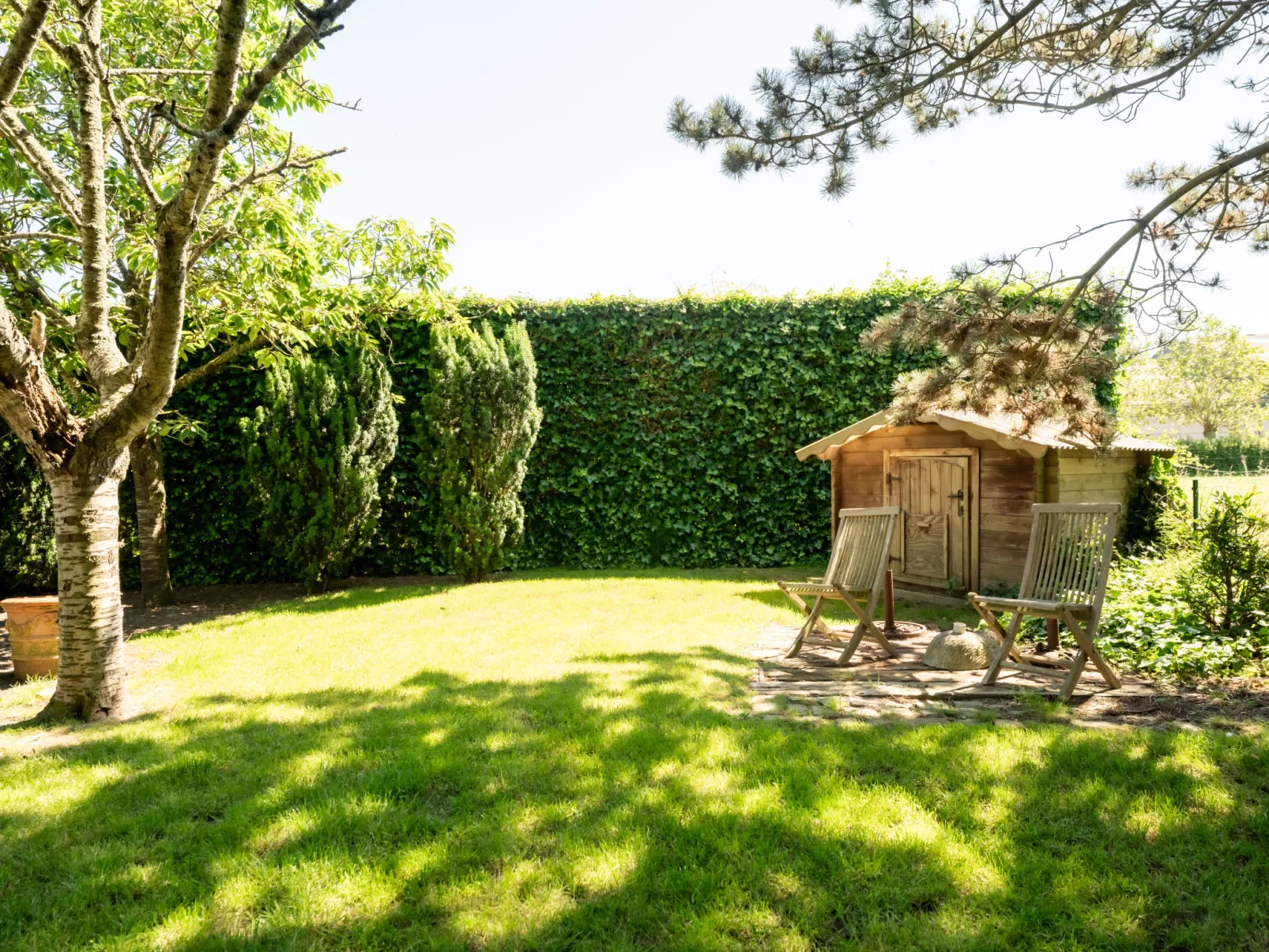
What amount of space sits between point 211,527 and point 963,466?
28.8ft

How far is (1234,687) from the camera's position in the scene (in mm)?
4434

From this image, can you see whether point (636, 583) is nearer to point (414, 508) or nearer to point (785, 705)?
point (414, 508)

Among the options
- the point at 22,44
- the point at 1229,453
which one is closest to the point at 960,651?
the point at 22,44

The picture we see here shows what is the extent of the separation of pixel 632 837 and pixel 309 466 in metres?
6.79

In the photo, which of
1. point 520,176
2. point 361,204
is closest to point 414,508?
point 361,204

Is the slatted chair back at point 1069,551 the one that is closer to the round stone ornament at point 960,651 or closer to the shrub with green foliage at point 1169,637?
the round stone ornament at point 960,651

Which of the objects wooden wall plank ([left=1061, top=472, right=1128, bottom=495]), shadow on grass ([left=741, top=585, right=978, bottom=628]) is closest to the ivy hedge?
shadow on grass ([left=741, top=585, right=978, bottom=628])

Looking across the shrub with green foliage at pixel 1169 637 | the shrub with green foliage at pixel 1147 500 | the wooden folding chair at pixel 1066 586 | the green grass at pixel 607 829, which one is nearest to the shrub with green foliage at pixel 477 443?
the green grass at pixel 607 829

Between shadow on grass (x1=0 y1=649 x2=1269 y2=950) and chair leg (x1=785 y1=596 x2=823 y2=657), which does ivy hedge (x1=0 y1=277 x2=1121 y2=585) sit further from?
shadow on grass (x1=0 y1=649 x2=1269 y2=950)

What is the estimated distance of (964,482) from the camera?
25.9 feet

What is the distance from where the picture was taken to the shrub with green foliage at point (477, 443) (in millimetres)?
8922

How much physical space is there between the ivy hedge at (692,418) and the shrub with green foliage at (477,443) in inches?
46.7

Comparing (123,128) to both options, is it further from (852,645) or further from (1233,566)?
(1233,566)

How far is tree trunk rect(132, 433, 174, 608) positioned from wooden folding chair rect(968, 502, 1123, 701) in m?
8.09
